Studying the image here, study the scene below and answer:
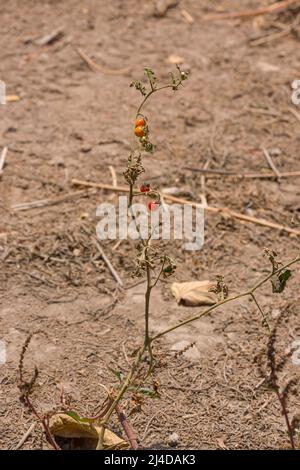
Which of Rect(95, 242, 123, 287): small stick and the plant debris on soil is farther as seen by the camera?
Rect(95, 242, 123, 287): small stick

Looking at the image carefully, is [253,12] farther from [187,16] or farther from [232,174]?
[232,174]

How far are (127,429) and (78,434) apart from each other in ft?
0.45

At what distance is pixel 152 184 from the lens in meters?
3.16

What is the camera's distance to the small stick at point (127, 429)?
2.04 metres

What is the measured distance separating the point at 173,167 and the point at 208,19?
157 centimetres

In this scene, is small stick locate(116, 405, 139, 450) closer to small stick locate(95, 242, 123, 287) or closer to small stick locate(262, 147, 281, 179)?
small stick locate(95, 242, 123, 287)

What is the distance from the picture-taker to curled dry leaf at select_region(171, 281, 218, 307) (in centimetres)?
261

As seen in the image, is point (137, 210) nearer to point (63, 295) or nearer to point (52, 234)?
point (52, 234)

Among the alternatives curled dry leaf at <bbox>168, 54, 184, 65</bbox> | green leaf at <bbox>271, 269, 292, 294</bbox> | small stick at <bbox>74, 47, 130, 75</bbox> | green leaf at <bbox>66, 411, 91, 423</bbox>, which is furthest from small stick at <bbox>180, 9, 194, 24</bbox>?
green leaf at <bbox>66, 411, 91, 423</bbox>

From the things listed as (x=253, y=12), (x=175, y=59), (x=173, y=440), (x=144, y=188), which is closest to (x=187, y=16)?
(x=253, y=12)

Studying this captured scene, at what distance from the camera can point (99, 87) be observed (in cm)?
380

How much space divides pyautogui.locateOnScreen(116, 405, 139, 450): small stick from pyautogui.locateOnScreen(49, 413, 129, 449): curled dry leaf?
0.03 metres
